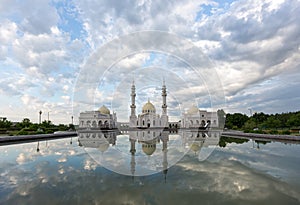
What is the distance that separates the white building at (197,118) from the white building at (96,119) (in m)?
19.6

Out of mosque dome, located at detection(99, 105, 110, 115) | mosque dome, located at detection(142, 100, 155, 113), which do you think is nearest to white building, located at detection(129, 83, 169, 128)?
mosque dome, located at detection(142, 100, 155, 113)

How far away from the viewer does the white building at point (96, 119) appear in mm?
51125

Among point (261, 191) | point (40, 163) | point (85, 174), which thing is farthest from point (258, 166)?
point (40, 163)

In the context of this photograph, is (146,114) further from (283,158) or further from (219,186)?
(219,186)

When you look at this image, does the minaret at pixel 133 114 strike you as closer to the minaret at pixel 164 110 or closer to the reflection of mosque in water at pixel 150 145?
the minaret at pixel 164 110

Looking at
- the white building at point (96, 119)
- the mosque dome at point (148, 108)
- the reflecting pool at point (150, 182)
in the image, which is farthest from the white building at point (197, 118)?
the reflecting pool at point (150, 182)

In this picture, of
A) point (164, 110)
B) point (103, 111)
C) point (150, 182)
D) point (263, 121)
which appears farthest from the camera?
point (103, 111)

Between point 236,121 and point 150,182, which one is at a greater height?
point 236,121

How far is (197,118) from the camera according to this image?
54.7 meters

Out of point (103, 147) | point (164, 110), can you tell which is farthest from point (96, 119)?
point (103, 147)

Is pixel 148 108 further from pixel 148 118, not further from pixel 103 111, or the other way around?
pixel 103 111

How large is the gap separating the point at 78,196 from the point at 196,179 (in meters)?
4.02

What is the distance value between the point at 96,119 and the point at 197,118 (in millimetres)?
26056

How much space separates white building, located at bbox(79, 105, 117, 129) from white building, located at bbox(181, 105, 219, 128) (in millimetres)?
19621
